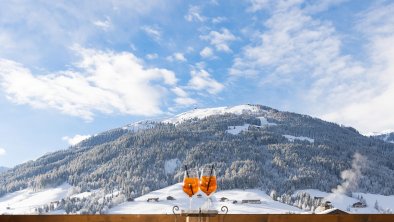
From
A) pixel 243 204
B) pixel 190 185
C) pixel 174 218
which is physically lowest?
pixel 243 204

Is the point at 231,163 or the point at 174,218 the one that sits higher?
the point at 231,163

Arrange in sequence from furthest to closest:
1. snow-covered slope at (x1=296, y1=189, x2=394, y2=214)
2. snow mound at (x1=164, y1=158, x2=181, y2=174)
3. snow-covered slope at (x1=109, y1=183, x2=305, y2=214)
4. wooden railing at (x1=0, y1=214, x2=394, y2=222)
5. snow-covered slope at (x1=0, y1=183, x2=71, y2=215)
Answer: snow mound at (x1=164, y1=158, x2=181, y2=174), snow-covered slope at (x1=0, y1=183, x2=71, y2=215), snow-covered slope at (x1=296, y1=189, x2=394, y2=214), snow-covered slope at (x1=109, y1=183, x2=305, y2=214), wooden railing at (x1=0, y1=214, x2=394, y2=222)

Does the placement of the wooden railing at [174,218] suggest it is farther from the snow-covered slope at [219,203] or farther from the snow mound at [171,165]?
the snow mound at [171,165]

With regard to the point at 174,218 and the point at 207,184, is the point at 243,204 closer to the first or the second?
the point at 174,218

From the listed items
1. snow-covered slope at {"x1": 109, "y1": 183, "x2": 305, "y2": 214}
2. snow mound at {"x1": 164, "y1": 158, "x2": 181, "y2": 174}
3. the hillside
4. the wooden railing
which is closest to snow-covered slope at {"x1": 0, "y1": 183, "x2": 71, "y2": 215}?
the hillside

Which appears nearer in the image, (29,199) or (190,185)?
(190,185)

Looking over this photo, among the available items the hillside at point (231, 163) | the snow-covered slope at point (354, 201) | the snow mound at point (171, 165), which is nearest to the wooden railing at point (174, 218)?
the snow-covered slope at point (354, 201)

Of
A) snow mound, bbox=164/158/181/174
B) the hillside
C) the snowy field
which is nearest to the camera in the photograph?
the snowy field

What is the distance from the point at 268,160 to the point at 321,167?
18046 mm

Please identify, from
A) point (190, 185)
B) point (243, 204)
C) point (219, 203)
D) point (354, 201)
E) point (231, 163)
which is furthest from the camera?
point (231, 163)

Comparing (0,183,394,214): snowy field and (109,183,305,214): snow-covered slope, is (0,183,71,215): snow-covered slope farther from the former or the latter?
(109,183,305,214): snow-covered slope

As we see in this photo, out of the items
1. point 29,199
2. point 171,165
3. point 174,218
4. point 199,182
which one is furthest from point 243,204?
point 199,182

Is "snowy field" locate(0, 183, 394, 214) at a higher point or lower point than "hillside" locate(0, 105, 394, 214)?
lower

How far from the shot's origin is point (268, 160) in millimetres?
161875
